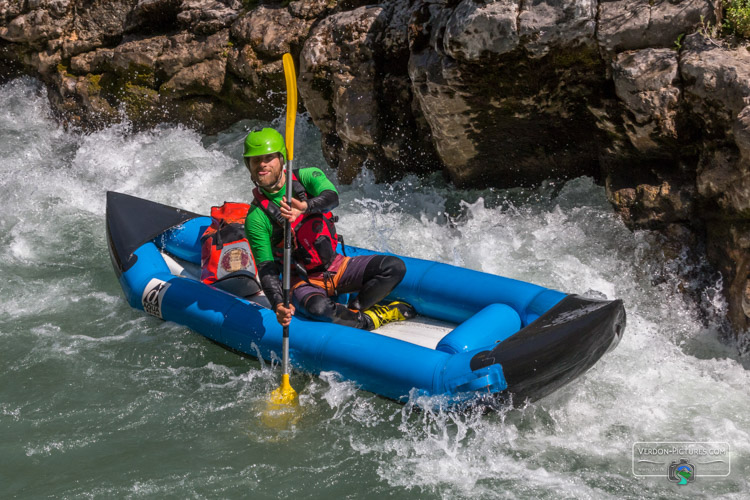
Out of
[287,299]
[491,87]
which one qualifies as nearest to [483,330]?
[287,299]

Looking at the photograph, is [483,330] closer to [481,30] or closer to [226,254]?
[226,254]

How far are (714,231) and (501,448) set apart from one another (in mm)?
2381

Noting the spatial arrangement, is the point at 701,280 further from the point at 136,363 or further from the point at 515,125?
the point at 136,363

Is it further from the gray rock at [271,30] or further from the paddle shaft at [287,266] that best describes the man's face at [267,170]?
the gray rock at [271,30]

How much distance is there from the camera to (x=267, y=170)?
4527 mm

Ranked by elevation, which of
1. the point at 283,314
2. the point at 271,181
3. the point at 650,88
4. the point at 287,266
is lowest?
the point at 283,314

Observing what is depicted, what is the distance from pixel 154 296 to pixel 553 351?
2.88m

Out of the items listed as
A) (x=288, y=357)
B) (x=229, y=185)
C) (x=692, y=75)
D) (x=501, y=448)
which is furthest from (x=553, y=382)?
(x=229, y=185)

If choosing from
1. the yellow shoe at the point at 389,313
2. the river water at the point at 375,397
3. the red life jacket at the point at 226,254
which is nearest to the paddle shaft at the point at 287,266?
the river water at the point at 375,397

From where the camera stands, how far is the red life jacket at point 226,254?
17.7 feet

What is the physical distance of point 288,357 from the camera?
455 centimetres

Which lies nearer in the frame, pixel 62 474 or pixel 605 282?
pixel 62 474

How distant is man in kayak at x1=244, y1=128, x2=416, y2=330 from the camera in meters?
4.51

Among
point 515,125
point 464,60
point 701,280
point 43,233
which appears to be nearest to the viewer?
point 701,280
